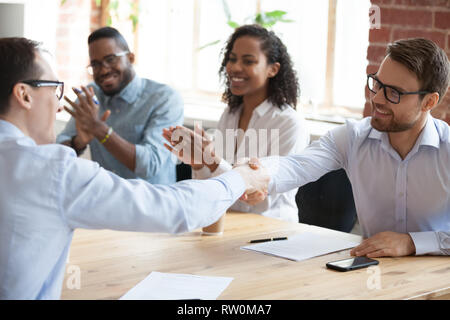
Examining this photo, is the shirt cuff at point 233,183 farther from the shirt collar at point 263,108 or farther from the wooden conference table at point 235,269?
the shirt collar at point 263,108

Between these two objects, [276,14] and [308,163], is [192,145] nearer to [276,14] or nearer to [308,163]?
[308,163]

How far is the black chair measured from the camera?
10.0 ft

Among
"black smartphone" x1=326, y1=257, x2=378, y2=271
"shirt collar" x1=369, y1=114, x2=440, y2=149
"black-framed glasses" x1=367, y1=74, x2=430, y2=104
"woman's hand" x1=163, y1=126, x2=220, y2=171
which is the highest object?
"black-framed glasses" x1=367, y1=74, x2=430, y2=104

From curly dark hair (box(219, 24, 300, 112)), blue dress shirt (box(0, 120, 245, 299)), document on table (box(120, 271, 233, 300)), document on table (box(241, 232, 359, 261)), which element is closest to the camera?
blue dress shirt (box(0, 120, 245, 299))

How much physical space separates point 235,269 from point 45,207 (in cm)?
68

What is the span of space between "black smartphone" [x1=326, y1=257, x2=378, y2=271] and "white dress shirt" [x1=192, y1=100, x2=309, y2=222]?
91 cm

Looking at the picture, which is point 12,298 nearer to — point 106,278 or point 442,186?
point 106,278

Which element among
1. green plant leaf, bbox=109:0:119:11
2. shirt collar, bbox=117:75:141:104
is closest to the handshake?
shirt collar, bbox=117:75:141:104

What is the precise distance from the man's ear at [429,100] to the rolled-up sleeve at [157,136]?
1536 millimetres

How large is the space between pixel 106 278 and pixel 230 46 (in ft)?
6.27

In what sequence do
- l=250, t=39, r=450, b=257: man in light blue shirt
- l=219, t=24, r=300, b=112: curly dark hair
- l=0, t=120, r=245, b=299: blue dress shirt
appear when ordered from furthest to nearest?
l=219, t=24, r=300, b=112: curly dark hair
l=250, t=39, r=450, b=257: man in light blue shirt
l=0, t=120, r=245, b=299: blue dress shirt

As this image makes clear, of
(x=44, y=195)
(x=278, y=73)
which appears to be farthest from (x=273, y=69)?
(x=44, y=195)

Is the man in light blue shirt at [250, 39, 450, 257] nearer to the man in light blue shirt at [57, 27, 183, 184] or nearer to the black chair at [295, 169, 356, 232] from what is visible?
the black chair at [295, 169, 356, 232]

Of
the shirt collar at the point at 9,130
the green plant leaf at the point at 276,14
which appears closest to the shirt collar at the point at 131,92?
the green plant leaf at the point at 276,14
